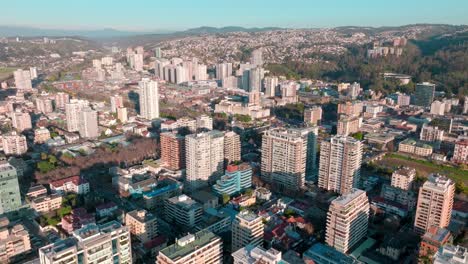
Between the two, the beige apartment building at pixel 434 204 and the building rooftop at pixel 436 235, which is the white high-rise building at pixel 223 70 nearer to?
the beige apartment building at pixel 434 204

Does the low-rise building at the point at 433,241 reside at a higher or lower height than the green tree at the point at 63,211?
higher

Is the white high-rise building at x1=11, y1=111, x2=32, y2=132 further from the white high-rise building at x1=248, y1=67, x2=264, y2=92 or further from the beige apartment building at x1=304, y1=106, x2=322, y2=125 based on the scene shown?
the white high-rise building at x1=248, y1=67, x2=264, y2=92

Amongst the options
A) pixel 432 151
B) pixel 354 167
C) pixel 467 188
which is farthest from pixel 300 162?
pixel 432 151

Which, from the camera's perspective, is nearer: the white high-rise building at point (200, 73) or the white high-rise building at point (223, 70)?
the white high-rise building at point (223, 70)

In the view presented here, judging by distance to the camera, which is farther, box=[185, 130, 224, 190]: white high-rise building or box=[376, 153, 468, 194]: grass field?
box=[376, 153, 468, 194]: grass field

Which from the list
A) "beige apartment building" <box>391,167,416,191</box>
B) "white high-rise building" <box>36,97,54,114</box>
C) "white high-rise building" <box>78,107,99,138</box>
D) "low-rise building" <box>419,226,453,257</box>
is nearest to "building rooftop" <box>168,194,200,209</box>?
"low-rise building" <box>419,226,453,257</box>

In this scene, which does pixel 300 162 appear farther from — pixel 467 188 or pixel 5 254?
pixel 5 254

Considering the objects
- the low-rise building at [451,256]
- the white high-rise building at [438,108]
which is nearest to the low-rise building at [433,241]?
the low-rise building at [451,256]
